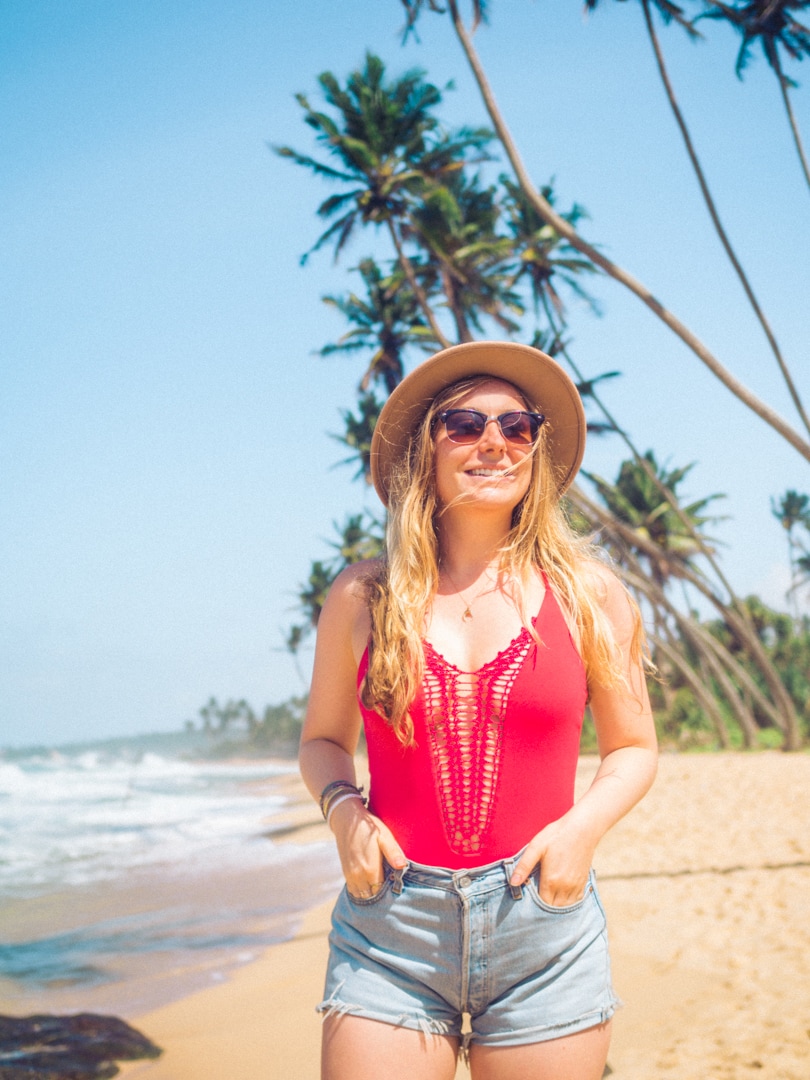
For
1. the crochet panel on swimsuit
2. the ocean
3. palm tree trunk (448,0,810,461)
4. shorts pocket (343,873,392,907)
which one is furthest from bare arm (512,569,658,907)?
palm tree trunk (448,0,810,461)

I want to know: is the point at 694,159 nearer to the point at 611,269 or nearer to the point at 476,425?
the point at 611,269

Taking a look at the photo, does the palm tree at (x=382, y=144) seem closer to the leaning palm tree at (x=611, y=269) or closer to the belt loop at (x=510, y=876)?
the leaning palm tree at (x=611, y=269)

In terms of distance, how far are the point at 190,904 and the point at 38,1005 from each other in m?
3.88

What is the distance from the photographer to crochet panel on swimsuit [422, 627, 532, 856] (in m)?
1.61

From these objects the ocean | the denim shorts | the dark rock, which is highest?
the denim shorts

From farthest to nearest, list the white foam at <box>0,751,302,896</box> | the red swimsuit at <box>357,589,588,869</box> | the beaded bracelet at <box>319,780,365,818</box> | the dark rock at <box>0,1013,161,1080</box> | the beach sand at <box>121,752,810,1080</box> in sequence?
the white foam at <box>0,751,302,896</box>
the dark rock at <box>0,1013,161,1080</box>
the beach sand at <box>121,752,810,1080</box>
the beaded bracelet at <box>319,780,365,818</box>
the red swimsuit at <box>357,589,588,869</box>

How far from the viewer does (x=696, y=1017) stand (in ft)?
16.8

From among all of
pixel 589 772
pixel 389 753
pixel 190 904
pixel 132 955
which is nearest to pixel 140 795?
pixel 589 772

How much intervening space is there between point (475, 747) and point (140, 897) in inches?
437

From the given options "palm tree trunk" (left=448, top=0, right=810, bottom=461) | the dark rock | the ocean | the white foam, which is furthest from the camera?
the white foam

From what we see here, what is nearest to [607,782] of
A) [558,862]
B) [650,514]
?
[558,862]

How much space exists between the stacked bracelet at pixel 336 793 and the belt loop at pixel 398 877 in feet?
0.55

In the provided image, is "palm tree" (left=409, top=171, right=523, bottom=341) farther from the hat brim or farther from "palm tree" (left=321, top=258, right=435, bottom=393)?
the hat brim

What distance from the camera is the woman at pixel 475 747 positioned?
1518 millimetres
